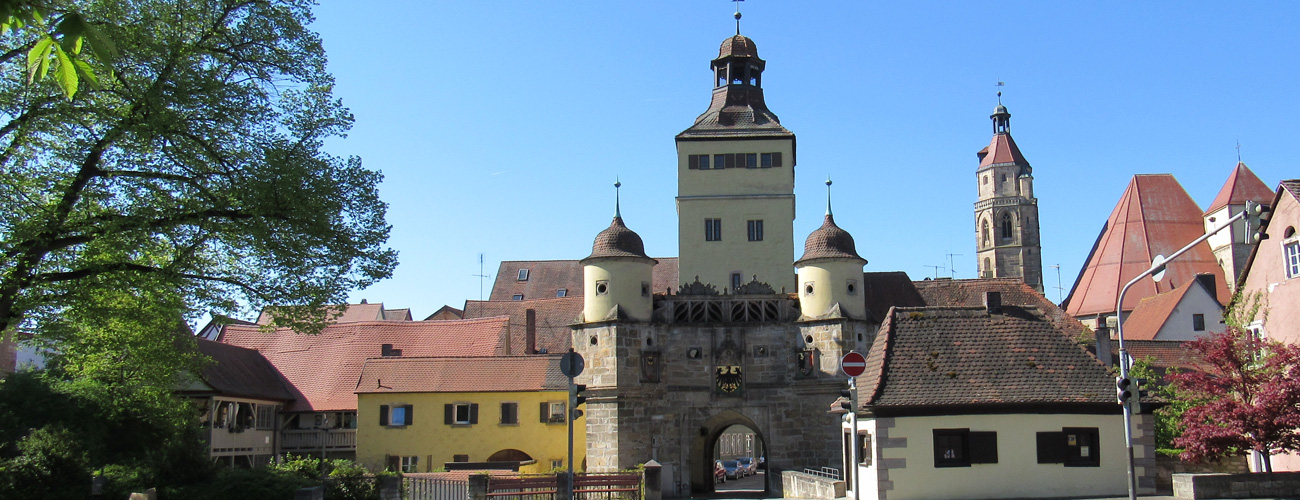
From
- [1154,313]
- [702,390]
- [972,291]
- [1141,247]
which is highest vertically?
[1141,247]

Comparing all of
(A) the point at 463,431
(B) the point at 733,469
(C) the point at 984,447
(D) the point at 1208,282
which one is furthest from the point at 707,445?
(D) the point at 1208,282

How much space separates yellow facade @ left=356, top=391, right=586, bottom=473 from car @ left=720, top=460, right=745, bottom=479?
13.4m

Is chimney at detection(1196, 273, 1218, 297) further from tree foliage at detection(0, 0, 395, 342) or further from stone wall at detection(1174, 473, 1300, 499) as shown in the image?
tree foliage at detection(0, 0, 395, 342)

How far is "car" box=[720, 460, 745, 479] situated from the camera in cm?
5578

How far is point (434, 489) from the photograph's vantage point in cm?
2570

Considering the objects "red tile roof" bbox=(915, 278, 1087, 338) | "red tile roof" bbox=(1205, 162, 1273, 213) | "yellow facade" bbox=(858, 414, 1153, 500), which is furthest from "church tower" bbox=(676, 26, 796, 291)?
"red tile roof" bbox=(1205, 162, 1273, 213)

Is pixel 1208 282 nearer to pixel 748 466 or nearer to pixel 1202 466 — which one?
pixel 748 466

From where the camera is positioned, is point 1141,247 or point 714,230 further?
point 1141,247

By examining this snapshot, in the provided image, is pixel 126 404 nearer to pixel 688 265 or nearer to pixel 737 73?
pixel 688 265

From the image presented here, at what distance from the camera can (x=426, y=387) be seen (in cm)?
4466

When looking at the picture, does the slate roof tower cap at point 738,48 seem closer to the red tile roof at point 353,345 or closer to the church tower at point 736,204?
the church tower at point 736,204

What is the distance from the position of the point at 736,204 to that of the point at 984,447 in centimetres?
2577

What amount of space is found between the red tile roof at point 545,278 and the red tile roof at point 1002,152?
44.1 meters

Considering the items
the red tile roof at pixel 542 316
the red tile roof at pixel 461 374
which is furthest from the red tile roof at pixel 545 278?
the red tile roof at pixel 461 374
